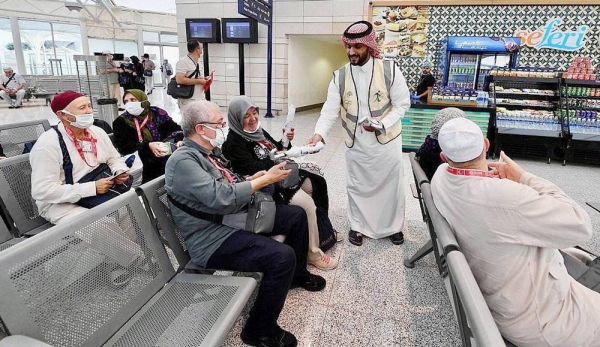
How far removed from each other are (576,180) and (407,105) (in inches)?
130

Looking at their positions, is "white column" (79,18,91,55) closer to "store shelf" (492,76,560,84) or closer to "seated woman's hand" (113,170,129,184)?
"store shelf" (492,76,560,84)

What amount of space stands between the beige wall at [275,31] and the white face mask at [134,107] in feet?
23.1

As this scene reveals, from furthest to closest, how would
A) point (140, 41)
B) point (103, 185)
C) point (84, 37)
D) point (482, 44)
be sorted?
1. point (140, 41)
2. point (84, 37)
3. point (482, 44)
4. point (103, 185)

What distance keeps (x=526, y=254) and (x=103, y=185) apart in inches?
80.3

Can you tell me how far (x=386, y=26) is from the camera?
7828 millimetres

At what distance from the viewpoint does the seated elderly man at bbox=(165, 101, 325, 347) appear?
1.57 meters

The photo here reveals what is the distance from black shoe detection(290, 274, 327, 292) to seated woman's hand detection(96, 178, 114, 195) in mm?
1212

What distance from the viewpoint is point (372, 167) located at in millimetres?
2738

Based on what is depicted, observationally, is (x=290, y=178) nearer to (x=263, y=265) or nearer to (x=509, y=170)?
(x=263, y=265)

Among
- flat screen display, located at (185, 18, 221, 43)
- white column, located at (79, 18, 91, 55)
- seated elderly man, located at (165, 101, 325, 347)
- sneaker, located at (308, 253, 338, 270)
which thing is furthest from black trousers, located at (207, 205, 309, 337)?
white column, located at (79, 18, 91, 55)

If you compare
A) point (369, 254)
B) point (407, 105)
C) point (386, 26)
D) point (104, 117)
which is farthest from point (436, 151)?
point (386, 26)

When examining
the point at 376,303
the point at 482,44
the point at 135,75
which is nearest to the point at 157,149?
the point at 376,303

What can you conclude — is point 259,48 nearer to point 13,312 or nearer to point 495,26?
point 495,26

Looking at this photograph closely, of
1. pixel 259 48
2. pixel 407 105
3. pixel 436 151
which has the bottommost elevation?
pixel 436 151
